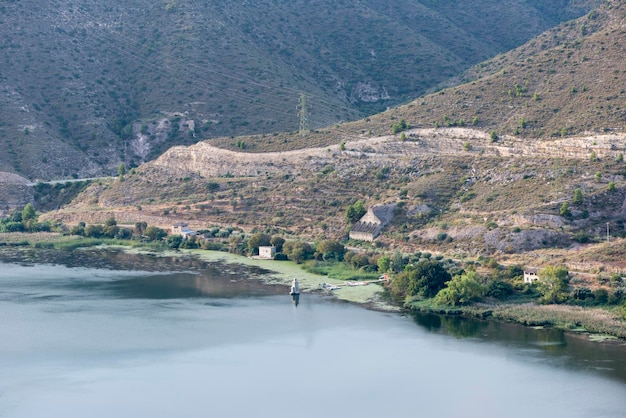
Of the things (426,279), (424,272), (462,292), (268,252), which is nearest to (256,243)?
(268,252)

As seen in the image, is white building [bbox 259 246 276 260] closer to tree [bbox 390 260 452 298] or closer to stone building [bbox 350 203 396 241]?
stone building [bbox 350 203 396 241]

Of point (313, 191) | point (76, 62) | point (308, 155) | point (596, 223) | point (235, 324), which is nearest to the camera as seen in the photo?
point (235, 324)

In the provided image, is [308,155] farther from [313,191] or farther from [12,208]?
[12,208]

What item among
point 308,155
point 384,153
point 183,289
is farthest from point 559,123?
point 183,289

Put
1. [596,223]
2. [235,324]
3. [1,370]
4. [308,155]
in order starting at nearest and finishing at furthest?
[1,370]
[235,324]
[596,223]
[308,155]

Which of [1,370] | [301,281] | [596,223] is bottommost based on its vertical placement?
[1,370]

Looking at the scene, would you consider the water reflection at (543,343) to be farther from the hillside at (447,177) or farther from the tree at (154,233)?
the tree at (154,233)

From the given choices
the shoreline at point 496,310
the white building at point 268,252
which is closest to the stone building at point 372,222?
the white building at point 268,252
